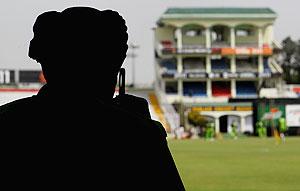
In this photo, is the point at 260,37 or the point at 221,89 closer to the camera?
the point at 221,89

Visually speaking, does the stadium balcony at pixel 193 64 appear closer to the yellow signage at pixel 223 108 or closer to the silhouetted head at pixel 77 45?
the yellow signage at pixel 223 108

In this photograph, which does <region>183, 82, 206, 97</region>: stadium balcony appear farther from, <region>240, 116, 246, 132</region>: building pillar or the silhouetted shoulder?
the silhouetted shoulder

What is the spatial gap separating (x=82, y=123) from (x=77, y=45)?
0.25m

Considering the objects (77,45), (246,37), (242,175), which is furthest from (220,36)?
(77,45)

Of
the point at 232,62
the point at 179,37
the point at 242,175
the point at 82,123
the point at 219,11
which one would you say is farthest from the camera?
the point at 219,11

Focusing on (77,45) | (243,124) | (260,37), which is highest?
(77,45)

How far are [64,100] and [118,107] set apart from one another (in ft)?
0.51

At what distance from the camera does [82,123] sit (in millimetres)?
2406

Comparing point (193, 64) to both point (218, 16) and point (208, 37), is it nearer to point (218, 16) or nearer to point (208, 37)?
point (208, 37)

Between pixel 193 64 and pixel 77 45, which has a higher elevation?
pixel 77 45

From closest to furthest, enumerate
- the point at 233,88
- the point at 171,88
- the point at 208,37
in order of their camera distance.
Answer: the point at 233,88
the point at 171,88
the point at 208,37

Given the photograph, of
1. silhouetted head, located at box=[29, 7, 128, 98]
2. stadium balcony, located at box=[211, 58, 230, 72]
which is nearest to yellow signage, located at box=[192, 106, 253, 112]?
stadium balcony, located at box=[211, 58, 230, 72]

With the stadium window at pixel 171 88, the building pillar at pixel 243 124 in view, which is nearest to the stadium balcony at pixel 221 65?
the stadium window at pixel 171 88

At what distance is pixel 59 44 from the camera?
8.23 feet
